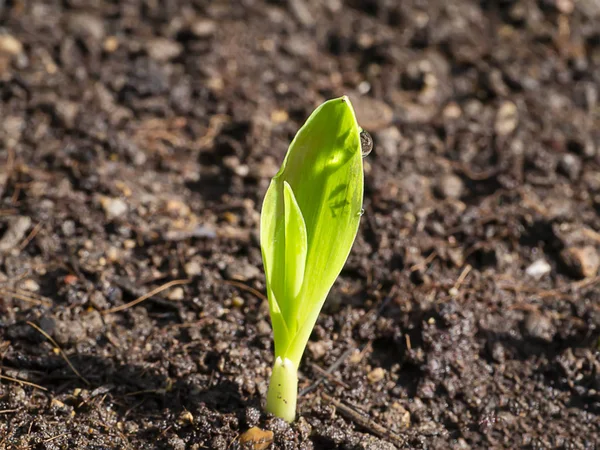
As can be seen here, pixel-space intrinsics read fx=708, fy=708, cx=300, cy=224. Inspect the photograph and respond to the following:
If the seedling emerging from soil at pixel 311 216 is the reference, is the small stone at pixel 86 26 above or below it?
below

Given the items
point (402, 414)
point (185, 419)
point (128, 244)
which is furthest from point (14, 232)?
point (402, 414)

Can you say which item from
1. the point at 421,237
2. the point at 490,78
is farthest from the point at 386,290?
the point at 490,78

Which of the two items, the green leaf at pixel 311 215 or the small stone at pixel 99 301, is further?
the small stone at pixel 99 301

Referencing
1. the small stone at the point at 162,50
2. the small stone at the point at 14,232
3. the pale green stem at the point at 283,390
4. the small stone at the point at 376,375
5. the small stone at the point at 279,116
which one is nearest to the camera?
the pale green stem at the point at 283,390

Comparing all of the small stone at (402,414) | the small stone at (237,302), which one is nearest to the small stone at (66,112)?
the small stone at (237,302)

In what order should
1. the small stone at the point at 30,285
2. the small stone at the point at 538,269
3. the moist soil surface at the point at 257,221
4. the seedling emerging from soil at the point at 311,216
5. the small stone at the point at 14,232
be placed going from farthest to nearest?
the small stone at the point at 538,269
the small stone at the point at 14,232
the small stone at the point at 30,285
the moist soil surface at the point at 257,221
the seedling emerging from soil at the point at 311,216

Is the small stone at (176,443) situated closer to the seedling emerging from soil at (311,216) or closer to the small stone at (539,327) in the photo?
the seedling emerging from soil at (311,216)

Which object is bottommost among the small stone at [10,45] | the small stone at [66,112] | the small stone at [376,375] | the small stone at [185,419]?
the small stone at [376,375]

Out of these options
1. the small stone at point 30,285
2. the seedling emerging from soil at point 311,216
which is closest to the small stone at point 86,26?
the small stone at point 30,285
